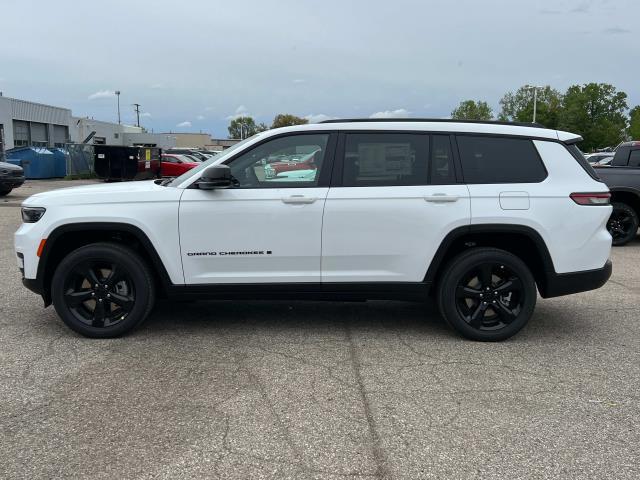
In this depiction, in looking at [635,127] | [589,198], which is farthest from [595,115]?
[589,198]

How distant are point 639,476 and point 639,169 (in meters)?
8.62

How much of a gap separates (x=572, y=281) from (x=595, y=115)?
77996 mm

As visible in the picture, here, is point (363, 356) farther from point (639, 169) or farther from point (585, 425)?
point (639, 169)

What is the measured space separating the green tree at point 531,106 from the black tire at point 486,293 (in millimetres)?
56849

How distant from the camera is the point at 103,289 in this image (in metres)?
4.79

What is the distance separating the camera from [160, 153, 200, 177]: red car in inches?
1086

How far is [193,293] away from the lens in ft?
15.8

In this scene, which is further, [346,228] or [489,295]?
[489,295]

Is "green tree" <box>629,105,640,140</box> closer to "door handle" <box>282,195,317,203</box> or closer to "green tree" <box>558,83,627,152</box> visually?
"green tree" <box>558,83,627,152</box>

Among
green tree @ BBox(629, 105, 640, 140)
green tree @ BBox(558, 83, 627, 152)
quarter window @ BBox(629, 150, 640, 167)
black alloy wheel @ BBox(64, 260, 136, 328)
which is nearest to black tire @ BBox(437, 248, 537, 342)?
black alloy wheel @ BBox(64, 260, 136, 328)

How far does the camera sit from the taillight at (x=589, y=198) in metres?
4.73

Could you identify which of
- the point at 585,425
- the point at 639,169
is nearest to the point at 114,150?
the point at 639,169

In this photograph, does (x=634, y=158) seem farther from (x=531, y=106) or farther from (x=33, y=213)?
(x=531, y=106)

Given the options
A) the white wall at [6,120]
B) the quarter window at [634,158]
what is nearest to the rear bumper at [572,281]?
the quarter window at [634,158]
